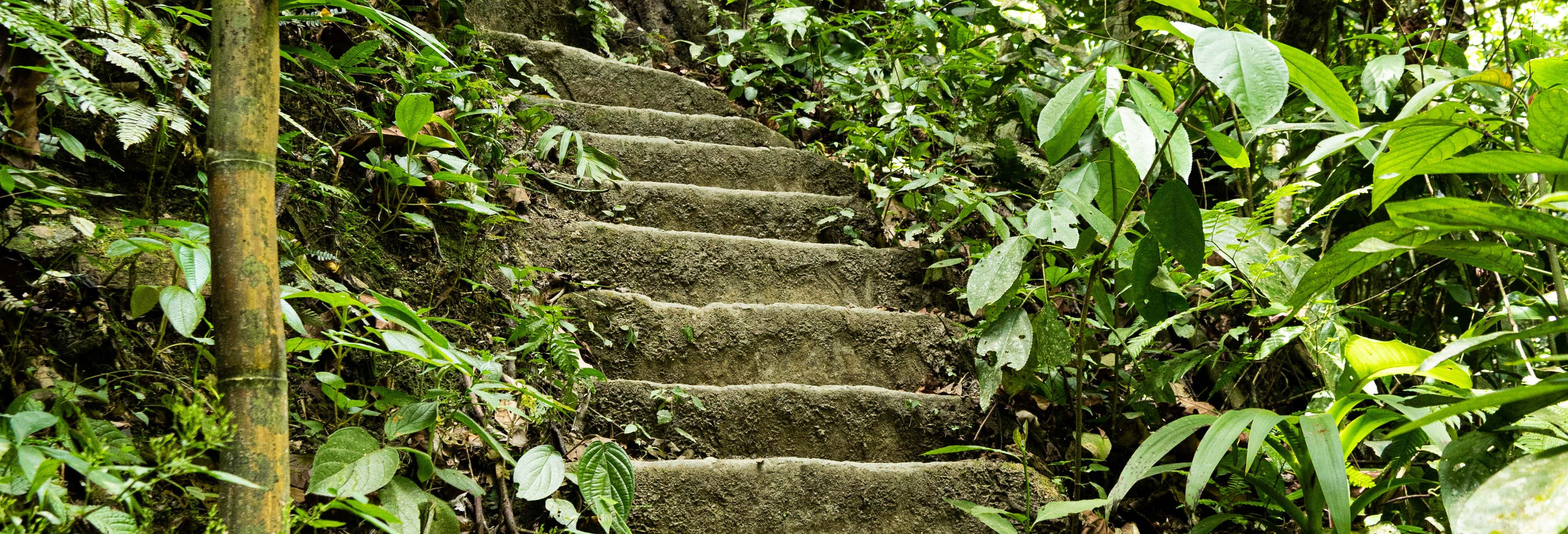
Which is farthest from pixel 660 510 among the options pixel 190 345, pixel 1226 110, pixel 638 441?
pixel 1226 110

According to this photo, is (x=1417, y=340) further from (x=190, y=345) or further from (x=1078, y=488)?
(x=190, y=345)

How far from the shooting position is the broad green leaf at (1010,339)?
1600 mm

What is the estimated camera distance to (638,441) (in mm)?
1663

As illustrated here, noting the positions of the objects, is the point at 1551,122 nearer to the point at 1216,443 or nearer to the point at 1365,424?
the point at 1365,424

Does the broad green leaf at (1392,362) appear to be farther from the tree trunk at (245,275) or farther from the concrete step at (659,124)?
the concrete step at (659,124)

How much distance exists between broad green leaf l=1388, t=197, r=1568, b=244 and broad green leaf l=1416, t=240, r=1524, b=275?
145 millimetres

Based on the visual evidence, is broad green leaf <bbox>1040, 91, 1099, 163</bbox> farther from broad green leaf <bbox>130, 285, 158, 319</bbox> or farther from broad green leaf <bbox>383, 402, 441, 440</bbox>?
broad green leaf <bbox>130, 285, 158, 319</bbox>

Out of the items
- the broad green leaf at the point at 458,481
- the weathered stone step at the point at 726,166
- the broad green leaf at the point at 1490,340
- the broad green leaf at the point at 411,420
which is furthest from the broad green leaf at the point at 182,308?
the weathered stone step at the point at 726,166

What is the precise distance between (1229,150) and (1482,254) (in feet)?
1.23

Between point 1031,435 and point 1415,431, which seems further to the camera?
point 1031,435

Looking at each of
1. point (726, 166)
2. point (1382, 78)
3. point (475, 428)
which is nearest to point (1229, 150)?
point (1382, 78)

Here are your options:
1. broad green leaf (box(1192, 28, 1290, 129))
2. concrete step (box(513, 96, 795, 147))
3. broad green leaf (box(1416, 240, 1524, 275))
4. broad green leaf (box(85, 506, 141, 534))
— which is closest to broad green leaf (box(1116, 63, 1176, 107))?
broad green leaf (box(1192, 28, 1290, 129))

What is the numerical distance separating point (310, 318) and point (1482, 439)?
157 centimetres

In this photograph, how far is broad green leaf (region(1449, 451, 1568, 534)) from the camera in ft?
1.88
